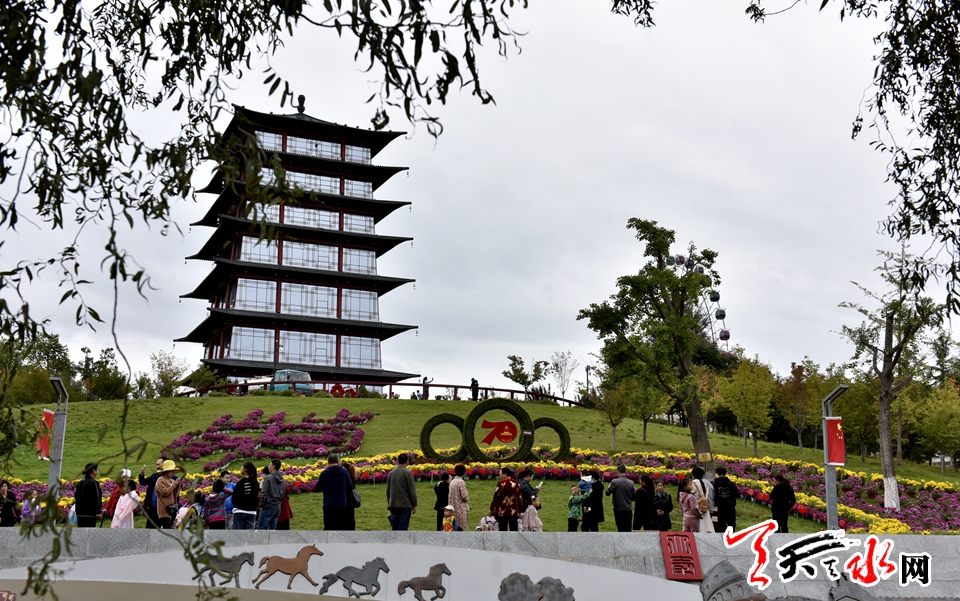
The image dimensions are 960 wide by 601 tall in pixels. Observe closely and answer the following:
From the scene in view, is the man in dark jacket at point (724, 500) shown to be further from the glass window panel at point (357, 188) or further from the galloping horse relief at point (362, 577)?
the glass window panel at point (357, 188)

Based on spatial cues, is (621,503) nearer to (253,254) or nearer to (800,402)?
(800,402)

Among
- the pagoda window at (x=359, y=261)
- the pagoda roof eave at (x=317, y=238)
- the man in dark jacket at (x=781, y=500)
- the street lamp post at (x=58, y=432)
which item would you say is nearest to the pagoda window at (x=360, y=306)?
the pagoda window at (x=359, y=261)

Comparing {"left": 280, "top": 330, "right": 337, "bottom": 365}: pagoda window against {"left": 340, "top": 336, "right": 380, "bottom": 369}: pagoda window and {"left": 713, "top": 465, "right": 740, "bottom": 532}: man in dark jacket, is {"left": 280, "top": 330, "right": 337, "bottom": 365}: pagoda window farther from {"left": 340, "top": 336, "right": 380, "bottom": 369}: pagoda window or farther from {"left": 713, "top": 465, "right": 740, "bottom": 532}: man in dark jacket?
{"left": 713, "top": 465, "right": 740, "bottom": 532}: man in dark jacket

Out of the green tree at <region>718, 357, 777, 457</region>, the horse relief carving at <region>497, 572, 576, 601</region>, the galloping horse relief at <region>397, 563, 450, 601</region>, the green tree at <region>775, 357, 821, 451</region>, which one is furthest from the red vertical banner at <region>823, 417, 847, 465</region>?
the green tree at <region>775, 357, 821, 451</region>

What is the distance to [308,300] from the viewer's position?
41.3 metres

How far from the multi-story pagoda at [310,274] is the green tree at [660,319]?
19537 millimetres

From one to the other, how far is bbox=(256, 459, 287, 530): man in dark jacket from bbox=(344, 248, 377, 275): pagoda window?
105 feet

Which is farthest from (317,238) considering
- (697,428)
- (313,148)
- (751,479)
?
(751,479)

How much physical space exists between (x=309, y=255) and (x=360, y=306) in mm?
3491

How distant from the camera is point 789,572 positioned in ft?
32.1

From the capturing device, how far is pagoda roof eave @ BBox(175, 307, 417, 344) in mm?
39531

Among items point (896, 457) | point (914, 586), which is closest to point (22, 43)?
point (914, 586)

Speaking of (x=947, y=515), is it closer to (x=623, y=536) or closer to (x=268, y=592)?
(x=623, y=536)

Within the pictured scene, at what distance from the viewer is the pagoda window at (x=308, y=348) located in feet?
133
